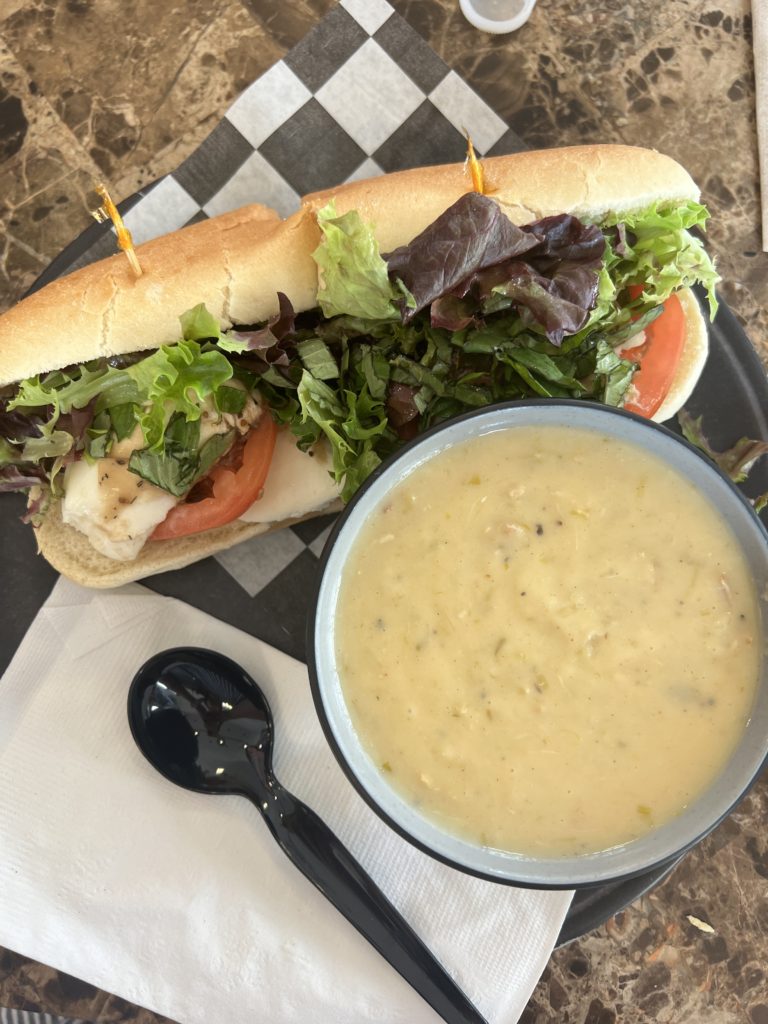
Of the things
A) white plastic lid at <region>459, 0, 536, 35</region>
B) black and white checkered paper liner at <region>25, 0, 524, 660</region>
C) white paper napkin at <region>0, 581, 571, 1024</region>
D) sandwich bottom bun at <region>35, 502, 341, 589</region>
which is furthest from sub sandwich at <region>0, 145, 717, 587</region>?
white plastic lid at <region>459, 0, 536, 35</region>

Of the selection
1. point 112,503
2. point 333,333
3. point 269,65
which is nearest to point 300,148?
point 269,65

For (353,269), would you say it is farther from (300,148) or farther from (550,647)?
(550,647)

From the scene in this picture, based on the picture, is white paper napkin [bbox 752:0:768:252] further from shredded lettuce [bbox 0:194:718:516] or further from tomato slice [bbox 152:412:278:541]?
tomato slice [bbox 152:412:278:541]

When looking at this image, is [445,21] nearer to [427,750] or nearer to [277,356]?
[277,356]

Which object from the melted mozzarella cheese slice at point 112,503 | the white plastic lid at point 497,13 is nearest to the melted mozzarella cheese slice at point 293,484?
the melted mozzarella cheese slice at point 112,503

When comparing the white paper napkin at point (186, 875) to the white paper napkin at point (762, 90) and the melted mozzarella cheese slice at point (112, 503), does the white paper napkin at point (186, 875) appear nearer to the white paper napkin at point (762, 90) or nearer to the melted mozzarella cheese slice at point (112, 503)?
the melted mozzarella cheese slice at point (112, 503)

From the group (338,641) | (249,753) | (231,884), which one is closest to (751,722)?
(338,641)
